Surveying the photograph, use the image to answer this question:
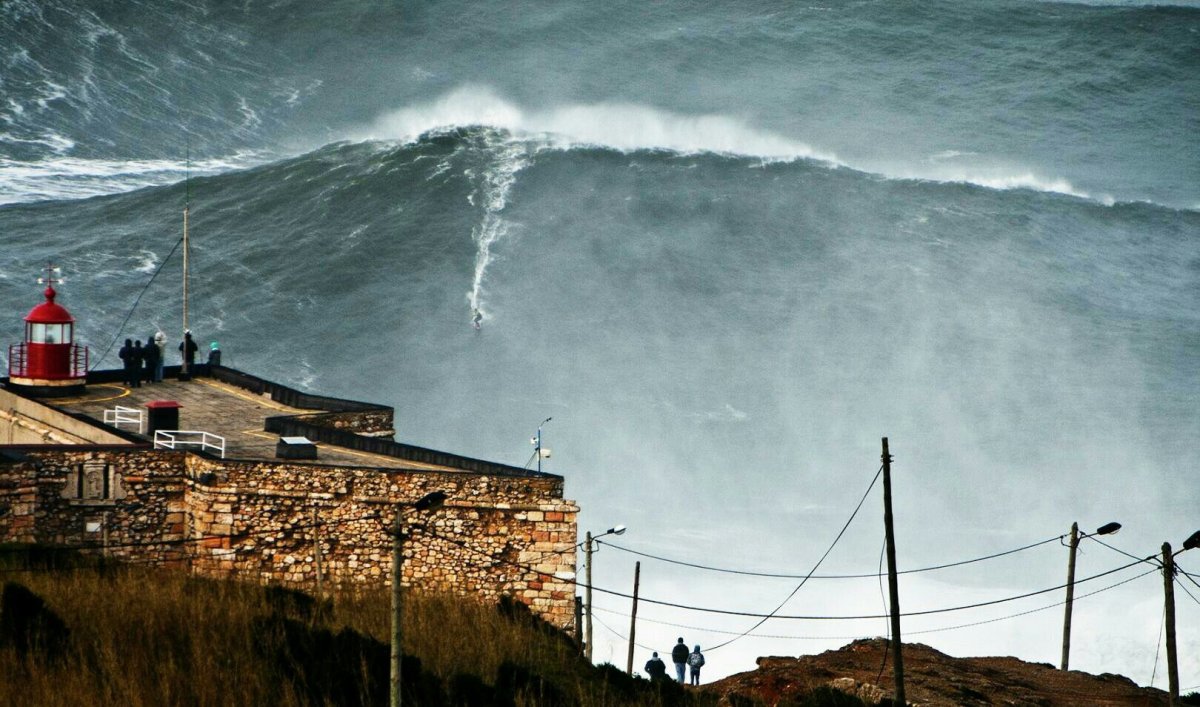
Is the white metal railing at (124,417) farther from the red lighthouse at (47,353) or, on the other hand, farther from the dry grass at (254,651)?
the dry grass at (254,651)

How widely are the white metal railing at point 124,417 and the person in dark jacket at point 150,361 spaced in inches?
231

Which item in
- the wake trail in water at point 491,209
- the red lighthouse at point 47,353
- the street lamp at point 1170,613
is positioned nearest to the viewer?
the street lamp at point 1170,613

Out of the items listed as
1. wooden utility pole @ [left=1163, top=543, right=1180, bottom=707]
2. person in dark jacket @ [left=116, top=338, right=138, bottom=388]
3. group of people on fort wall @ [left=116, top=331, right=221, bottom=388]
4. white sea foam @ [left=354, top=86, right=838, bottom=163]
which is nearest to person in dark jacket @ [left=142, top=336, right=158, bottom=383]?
group of people on fort wall @ [left=116, top=331, right=221, bottom=388]

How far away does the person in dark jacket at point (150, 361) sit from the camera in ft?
129

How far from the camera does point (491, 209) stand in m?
95.4

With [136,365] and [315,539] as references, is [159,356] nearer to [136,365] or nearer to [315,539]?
[136,365]

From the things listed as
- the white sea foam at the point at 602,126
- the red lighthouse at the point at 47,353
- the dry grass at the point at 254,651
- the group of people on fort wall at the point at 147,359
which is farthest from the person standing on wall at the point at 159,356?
the white sea foam at the point at 602,126

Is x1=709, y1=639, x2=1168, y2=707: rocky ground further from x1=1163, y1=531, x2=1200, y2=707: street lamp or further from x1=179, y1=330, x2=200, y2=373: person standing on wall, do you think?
x1=179, y1=330, x2=200, y2=373: person standing on wall

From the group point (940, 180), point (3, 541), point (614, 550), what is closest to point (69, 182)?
point (614, 550)

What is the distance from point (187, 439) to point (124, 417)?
3.60m

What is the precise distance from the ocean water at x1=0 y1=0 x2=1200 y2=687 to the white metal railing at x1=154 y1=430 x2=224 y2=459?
23212 millimetres

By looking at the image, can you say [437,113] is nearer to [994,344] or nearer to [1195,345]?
[994,344]

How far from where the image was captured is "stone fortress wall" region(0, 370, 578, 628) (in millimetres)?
26281

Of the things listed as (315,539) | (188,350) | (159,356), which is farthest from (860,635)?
(315,539)
